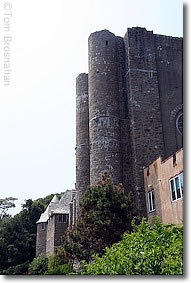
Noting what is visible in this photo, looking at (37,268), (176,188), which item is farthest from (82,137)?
(37,268)

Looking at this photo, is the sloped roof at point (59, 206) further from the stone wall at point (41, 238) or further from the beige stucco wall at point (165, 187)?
the beige stucco wall at point (165, 187)

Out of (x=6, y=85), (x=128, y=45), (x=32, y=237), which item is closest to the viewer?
(x=6, y=85)

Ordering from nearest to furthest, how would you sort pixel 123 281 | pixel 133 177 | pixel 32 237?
pixel 123 281 < pixel 133 177 < pixel 32 237

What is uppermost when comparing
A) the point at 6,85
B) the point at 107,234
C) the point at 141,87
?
the point at 141,87

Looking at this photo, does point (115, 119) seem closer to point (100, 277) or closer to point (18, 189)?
point (18, 189)

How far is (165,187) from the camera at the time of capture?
351 inches

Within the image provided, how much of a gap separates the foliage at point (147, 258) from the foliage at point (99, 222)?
3518mm

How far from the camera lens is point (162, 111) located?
12.6 meters

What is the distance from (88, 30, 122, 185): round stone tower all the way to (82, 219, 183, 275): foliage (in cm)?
693

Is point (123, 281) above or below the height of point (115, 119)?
below

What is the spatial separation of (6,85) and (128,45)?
7.85 m

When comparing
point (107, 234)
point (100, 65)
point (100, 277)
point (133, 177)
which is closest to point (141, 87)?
point (100, 65)

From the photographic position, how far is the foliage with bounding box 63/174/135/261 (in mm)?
8469

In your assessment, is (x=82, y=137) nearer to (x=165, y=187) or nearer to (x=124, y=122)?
(x=124, y=122)
